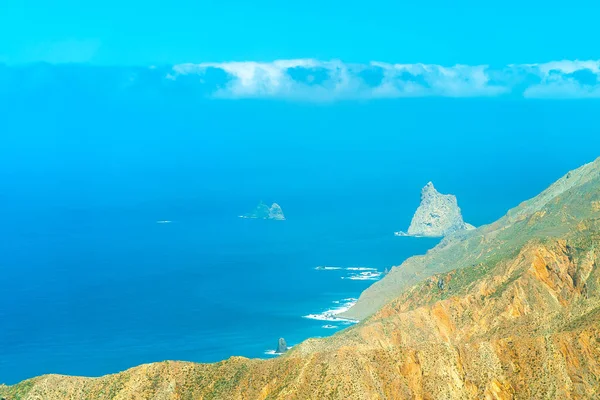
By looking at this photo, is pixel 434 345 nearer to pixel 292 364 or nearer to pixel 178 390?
pixel 292 364

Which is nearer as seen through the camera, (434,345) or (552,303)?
(434,345)

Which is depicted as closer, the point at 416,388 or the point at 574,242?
the point at 416,388

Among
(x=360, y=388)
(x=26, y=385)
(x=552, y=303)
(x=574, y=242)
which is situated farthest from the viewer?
(x=574, y=242)

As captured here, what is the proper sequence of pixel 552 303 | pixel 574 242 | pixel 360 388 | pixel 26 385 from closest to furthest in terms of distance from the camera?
1. pixel 360 388
2. pixel 26 385
3. pixel 552 303
4. pixel 574 242

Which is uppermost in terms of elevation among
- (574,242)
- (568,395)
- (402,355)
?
(574,242)

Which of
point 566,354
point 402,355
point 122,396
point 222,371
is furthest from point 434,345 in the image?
point 122,396

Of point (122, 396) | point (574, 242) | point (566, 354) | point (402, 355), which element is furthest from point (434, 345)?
point (574, 242)

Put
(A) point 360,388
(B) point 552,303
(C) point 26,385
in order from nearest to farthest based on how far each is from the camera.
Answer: (A) point 360,388 < (C) point 26,385 < (B) point 552,303

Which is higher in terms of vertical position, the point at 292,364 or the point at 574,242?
the point at 574,242

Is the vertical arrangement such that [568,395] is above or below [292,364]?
below

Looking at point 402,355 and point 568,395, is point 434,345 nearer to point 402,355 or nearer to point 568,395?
point 402,355
